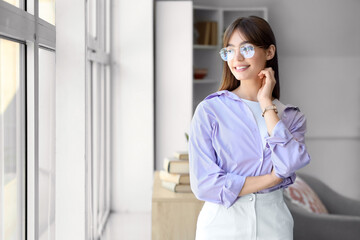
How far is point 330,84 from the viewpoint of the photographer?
259 inches

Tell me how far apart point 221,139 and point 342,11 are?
5218 millimetres

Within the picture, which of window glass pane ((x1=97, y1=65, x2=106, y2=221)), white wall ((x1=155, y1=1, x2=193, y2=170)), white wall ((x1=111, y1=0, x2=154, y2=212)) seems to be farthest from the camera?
white wall ((x1=155, y1=1, x2=193, y2=170))

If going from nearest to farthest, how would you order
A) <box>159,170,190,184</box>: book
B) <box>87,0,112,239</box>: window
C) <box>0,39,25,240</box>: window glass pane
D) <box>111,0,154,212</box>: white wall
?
<box>0,39,25,240</box>: window glass pane < <box>159,170,190,184</box>: book < <box>87,0,112,239</box>: window < <box>111,0,154,212</box>: white wall

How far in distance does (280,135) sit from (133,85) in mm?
3510

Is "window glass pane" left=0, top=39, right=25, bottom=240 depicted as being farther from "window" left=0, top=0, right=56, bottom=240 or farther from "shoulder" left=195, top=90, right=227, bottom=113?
"shoulder" left=195, top=90, right=227, bottom=113

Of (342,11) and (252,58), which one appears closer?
(252,58)

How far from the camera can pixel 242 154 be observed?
1780 mm

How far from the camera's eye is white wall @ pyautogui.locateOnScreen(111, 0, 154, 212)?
512 centimetres

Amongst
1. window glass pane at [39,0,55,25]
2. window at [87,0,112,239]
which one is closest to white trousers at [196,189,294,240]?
window glass pane at [39,0,55,25]

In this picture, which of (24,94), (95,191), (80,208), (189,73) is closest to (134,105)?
(189,73)

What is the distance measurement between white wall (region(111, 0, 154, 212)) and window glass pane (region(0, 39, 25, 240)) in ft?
10.5

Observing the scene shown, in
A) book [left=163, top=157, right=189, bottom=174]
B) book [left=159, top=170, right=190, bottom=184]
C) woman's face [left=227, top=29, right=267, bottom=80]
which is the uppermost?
woman's face [left=227, top=29, right=267, bottom=80]

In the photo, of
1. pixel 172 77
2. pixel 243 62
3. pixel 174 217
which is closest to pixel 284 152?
pixel 243 62

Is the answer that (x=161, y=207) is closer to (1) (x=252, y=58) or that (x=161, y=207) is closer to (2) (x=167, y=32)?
(1) (x=252, y=58)
